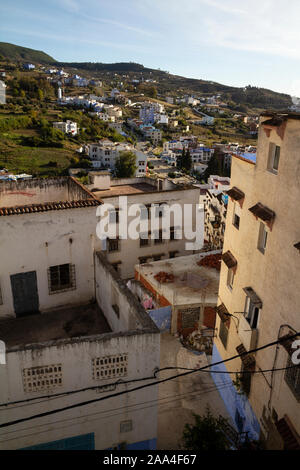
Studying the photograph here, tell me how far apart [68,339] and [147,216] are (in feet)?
52.0

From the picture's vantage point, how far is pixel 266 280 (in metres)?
9.75

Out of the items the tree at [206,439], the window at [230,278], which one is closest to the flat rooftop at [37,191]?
the window at [230,278]

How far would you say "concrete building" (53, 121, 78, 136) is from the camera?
106031mm

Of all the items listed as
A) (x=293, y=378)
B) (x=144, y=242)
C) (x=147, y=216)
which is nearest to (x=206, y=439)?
(x=293, y=378)

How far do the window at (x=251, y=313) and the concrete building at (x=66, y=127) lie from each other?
105691 millimetres

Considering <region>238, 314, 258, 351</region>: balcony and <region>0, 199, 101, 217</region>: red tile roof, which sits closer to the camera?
<region>238, 314, 258, 351</region>: balcony

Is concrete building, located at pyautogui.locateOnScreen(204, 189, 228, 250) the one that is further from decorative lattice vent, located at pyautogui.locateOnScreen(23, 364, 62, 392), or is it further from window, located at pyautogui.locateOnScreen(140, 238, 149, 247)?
decorative lattice vent, located at pyautogui.locateOnScreen(23, 364, 62, 392)

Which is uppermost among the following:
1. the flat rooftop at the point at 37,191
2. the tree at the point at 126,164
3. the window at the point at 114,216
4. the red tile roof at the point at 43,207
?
the red tile roof at the point at 43,207

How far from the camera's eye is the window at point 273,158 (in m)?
9.33

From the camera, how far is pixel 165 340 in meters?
18.7

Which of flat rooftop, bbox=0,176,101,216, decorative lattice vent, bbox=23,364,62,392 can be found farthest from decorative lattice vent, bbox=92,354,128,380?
flat rooftop, bbox=0,176,101,216

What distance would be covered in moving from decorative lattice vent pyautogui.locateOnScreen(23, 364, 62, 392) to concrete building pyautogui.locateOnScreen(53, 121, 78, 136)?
350 ft

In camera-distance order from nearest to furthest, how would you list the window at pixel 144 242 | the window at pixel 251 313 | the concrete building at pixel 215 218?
the window at pixel 251 313 → the window at pixel 144 242 → the concrete building at pixel 215 218

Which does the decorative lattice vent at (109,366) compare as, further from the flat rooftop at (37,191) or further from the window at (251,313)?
the flat rooftop at (37,191)
